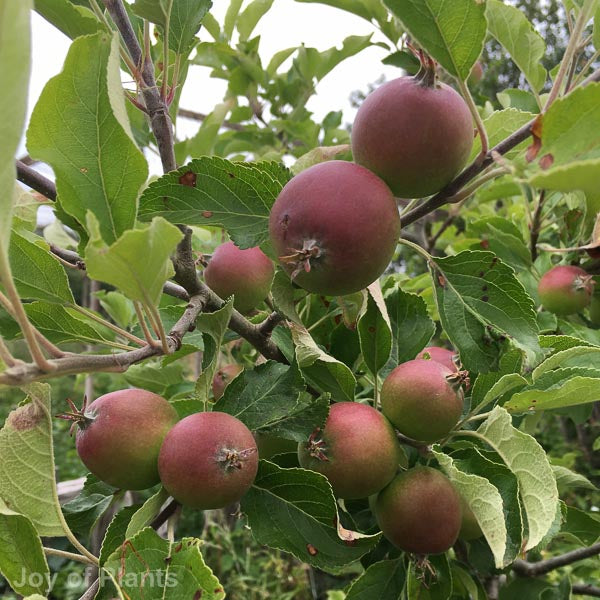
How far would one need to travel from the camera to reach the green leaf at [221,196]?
24.0 inches

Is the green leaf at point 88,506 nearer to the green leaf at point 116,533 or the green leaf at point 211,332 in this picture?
the green leaf at point 116,533

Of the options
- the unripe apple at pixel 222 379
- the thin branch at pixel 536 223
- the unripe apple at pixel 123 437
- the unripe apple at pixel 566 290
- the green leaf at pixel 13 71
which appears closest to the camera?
the green leaf at pixel 13 71

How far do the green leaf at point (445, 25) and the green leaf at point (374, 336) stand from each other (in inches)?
11.9

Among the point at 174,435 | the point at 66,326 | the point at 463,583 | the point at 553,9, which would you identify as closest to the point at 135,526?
the point at 174,435

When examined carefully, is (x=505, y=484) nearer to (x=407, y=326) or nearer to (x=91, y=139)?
(x=407, y=326)

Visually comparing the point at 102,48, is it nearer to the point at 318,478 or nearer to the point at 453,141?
the point at 453,141

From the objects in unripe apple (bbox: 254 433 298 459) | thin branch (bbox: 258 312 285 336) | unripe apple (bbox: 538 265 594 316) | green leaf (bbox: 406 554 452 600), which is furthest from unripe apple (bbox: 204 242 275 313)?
unripe apple (bbox: 538 265 594 316)

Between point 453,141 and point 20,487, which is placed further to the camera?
point 20,487

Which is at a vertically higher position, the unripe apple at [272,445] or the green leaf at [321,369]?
the green leaf at [321,369]

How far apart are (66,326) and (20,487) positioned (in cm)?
19

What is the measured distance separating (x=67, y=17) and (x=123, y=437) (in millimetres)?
517

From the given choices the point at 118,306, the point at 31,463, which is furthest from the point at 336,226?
the point at 118,306

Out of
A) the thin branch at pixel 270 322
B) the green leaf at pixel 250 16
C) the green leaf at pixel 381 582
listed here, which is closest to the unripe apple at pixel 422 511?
the green leaf at pixel 381 582

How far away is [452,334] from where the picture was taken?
2.27 feet
